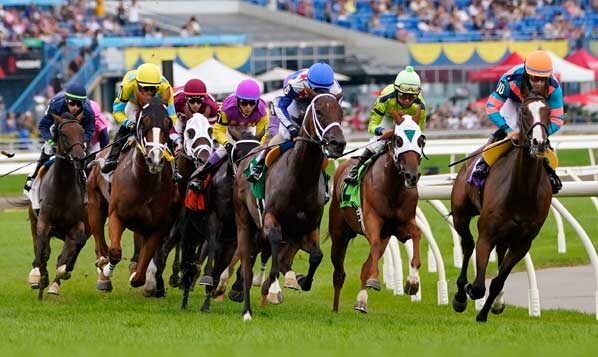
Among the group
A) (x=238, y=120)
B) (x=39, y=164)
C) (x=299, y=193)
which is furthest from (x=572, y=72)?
(x=299, y=193)

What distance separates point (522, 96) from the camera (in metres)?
10.5

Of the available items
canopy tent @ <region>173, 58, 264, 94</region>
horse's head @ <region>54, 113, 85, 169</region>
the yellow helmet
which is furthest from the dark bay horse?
canopy tent @ <region>173, 58, 264, 94</region>

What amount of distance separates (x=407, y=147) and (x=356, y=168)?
112 centimetres

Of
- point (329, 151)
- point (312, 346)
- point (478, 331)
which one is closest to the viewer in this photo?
point (312, 346)

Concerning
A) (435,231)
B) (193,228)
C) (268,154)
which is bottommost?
(435,231)

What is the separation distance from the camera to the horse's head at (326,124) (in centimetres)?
960

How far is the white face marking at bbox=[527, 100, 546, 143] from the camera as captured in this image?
9.55 meters

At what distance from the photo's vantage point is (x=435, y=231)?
17234 millimetres

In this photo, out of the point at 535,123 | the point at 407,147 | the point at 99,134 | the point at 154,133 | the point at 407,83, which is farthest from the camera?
the point at 99,134

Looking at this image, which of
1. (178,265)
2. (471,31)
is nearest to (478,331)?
(178,265)

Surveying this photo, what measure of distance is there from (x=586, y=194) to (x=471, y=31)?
3154 centimetres

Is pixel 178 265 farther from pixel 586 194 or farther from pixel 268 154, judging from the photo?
pixel 586 194

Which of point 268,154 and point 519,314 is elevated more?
point 268,154

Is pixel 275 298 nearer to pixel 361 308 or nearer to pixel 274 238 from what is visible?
pixel 274 238
